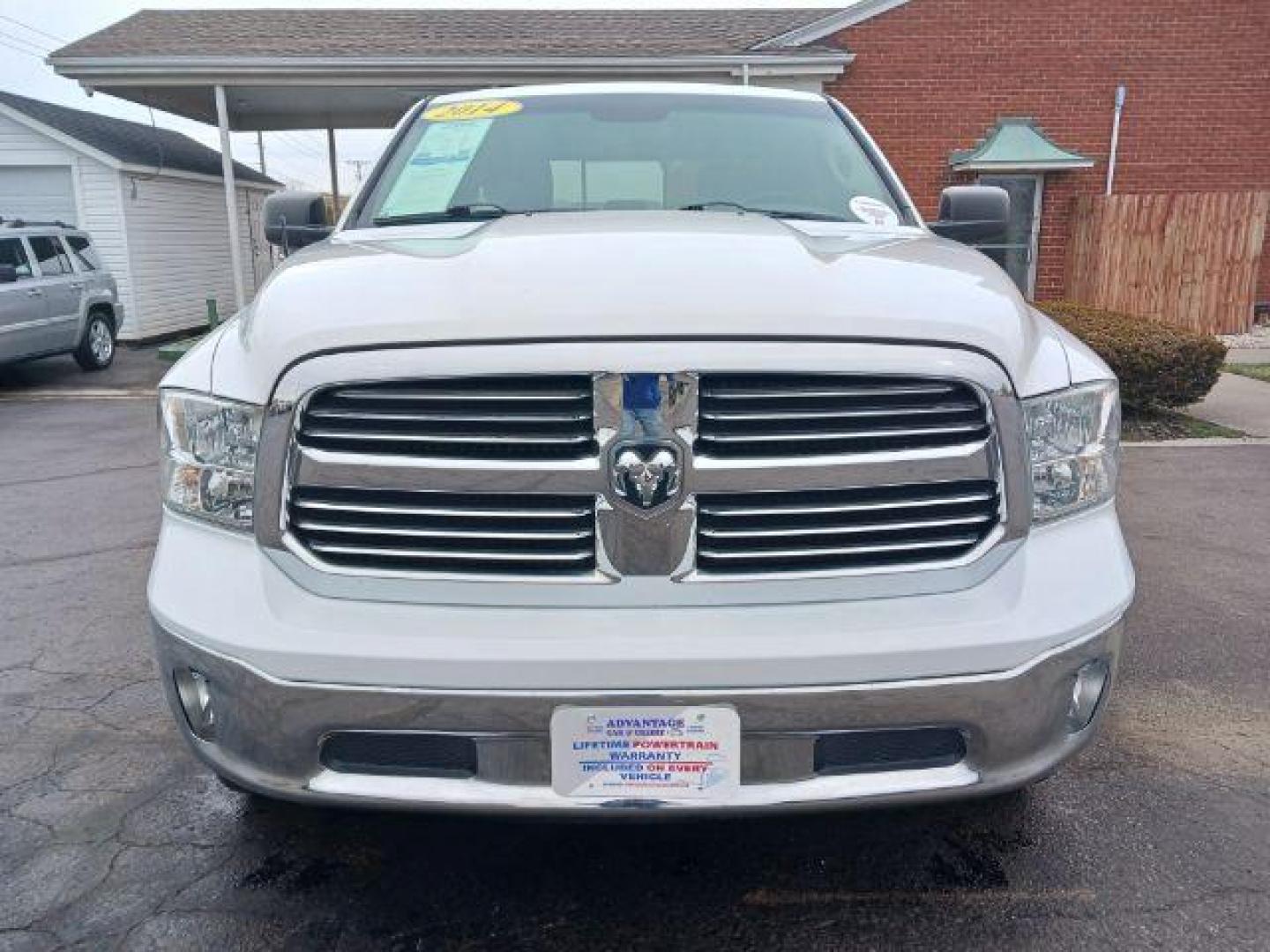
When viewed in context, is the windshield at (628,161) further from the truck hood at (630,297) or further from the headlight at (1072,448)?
the headlight at (1072,448)

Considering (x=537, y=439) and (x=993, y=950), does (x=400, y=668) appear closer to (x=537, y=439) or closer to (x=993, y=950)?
(x=537, y=439)

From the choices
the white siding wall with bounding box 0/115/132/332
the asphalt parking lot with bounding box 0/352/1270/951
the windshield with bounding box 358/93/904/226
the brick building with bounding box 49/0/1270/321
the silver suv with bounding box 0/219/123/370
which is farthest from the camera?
the white siding wall with bounding box 0/115/132/332

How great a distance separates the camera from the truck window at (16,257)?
10.9 meters

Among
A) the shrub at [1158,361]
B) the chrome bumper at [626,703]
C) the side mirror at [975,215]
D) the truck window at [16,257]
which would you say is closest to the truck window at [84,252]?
the truck window at [16,257]

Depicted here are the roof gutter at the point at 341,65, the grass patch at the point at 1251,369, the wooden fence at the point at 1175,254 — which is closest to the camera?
the grass patch at the point at 1251,369

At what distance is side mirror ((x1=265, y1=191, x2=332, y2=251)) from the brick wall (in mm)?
10476

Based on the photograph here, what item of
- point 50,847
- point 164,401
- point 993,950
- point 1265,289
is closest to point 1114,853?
point 993,950

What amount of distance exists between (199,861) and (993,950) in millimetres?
1787

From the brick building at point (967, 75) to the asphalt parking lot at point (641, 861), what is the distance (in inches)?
397

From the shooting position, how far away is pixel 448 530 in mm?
1884

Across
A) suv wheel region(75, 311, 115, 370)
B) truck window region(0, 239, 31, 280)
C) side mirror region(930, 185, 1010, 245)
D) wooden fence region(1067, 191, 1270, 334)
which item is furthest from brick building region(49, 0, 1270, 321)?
side mirror region(930, 185, 1010, 245)

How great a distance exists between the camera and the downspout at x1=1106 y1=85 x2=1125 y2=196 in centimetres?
1295

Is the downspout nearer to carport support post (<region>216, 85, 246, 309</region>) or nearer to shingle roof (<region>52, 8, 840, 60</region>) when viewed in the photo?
shingle roof (<region>52, 8, 840, 60</region>)

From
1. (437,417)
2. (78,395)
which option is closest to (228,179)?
(78,395)
